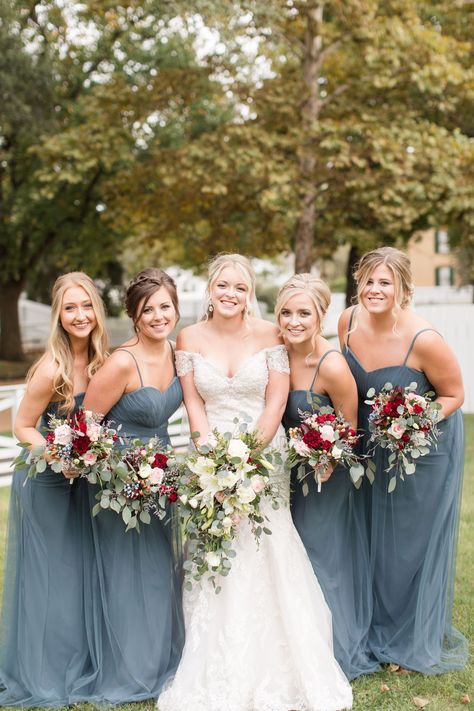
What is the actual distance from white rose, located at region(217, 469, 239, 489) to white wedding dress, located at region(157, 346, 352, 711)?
0.57m

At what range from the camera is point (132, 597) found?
179 inches

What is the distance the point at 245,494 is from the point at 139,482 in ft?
1.88

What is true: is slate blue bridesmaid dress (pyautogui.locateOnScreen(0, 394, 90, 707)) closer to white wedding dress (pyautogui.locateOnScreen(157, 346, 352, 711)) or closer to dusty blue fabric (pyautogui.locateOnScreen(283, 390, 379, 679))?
white wedding dress (pyautogui.locateOnScreen(157, 346, 352, 711))

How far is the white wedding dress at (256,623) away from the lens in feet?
14.0

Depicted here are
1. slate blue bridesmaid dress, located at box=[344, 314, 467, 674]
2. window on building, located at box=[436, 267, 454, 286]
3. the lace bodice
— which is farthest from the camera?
window on building, located at box=[436, 267, 454, 286]

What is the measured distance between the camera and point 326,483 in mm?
4730

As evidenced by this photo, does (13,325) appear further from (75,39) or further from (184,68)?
(184,68)

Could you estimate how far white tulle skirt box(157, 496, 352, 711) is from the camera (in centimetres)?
425

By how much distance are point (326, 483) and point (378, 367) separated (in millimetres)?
761

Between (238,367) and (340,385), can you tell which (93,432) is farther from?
(340,385)

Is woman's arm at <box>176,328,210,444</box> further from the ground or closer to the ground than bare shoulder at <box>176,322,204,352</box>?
closer to the ground

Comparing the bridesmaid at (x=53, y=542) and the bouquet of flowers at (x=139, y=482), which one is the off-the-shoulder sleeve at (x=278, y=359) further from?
the bridesmaid at (x=53, y=542)

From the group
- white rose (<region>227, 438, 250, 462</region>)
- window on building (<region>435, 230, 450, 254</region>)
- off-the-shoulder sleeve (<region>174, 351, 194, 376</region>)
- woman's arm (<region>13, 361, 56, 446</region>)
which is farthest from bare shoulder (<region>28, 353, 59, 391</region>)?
window on building (<region>435, 230, 450, 254</region>)

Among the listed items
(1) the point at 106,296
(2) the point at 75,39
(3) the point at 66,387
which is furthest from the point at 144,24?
(3) the point at 66,387
